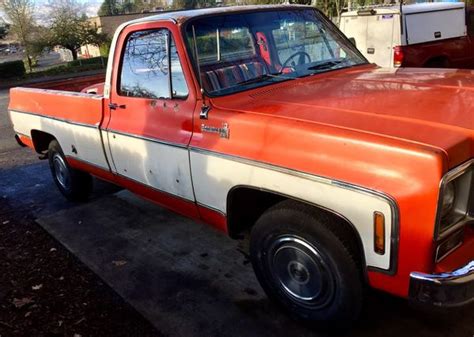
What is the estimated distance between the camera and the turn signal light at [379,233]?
216 centimetres

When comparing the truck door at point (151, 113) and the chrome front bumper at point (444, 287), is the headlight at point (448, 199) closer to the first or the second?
the chrome front bumper at point (444, 287)

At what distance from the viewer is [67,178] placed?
5.21 metres

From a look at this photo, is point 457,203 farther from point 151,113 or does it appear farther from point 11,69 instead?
point 11,69

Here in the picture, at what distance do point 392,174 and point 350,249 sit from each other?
540 millimetres

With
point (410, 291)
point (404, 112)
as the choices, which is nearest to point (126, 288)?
point (410, 291)

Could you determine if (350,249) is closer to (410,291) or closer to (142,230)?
(410,291)

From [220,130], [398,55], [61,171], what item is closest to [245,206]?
[220,130]

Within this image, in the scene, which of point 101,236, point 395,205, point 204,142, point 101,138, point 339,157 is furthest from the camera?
point 101,236

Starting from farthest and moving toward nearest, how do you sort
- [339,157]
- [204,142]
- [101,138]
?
1. [101,138]
2. [204,142]
3. [339,157]

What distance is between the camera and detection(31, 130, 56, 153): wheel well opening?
17.8ft

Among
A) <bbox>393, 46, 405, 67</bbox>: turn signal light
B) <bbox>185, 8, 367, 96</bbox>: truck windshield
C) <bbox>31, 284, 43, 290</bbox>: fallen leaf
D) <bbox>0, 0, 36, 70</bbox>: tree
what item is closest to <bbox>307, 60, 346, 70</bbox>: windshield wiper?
<bbox>185, 8, 367, 96</bbox>: truck windshield

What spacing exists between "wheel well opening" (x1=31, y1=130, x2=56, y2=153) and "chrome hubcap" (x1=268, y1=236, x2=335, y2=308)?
3652mm

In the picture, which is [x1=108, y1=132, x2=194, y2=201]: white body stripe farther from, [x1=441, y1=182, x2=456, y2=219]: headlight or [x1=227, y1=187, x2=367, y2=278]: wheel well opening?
[x1=441, y1=182, x2=456, y2=219]: headlight

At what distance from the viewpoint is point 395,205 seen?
208 centimetres
